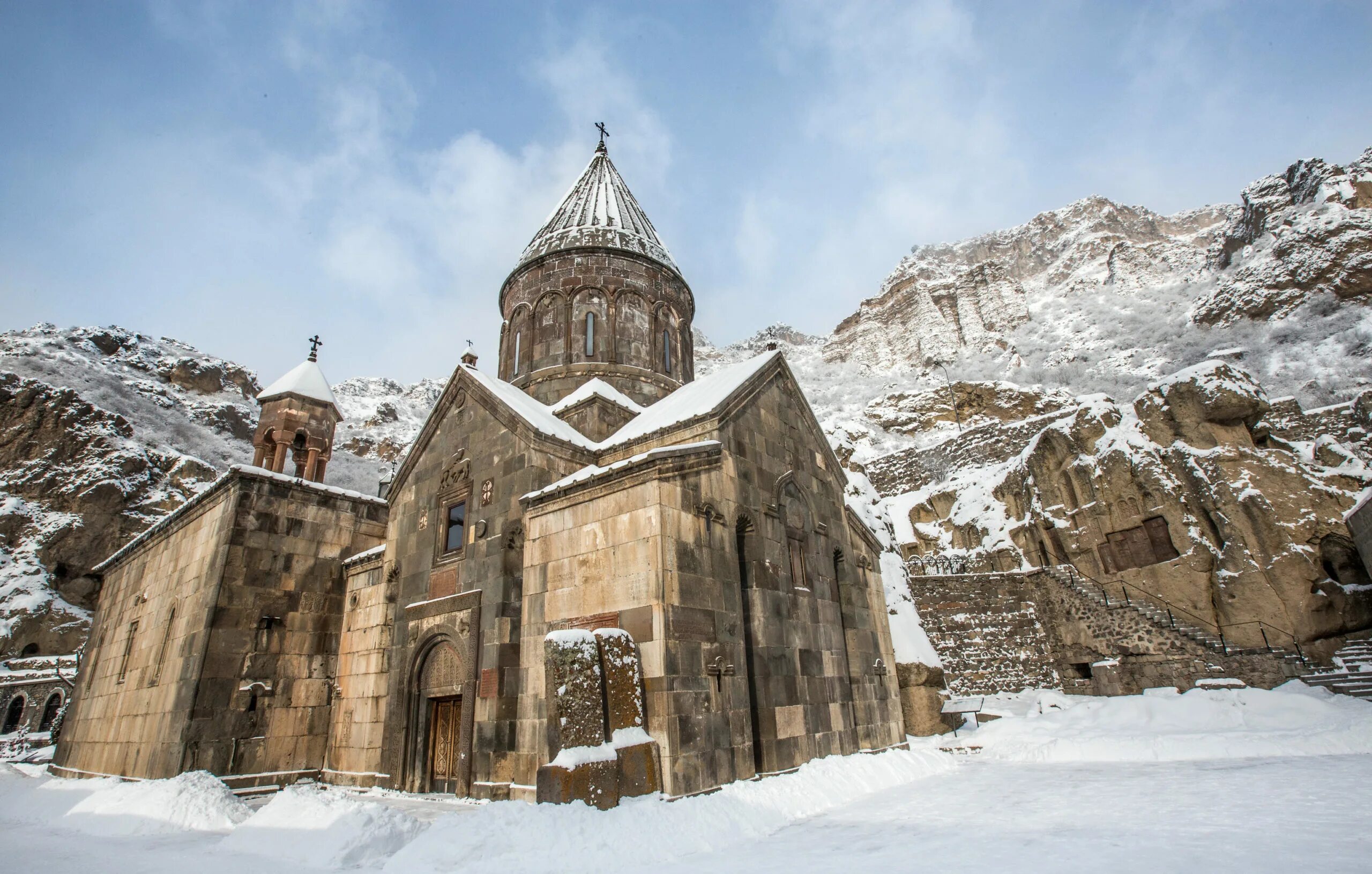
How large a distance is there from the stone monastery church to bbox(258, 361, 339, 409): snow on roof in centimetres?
7

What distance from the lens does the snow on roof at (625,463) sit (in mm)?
7020

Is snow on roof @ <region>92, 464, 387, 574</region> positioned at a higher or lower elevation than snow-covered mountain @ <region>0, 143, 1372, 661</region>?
lower

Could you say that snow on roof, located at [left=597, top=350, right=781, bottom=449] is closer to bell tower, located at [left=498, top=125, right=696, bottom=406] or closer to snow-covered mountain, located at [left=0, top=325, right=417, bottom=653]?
bell tower, located at [left=498, top=125, right=696, bottom=406]

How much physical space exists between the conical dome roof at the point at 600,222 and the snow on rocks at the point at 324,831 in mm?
10773

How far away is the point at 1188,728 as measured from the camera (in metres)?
10.9

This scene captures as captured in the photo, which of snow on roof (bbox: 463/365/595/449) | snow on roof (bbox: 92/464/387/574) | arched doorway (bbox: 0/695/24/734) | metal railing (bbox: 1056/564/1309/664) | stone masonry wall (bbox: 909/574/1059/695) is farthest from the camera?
arched doorway (bbox: 0/695/24/734)

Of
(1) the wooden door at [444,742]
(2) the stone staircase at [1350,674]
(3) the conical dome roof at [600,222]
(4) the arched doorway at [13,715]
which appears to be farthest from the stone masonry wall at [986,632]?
(4) the arched doorway at [13,715]

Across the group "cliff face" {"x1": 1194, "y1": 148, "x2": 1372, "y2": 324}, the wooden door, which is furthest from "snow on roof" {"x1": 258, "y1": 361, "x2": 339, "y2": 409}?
"cliff face" {"x1": 1194, "y1": 148, "x2": 1372, "y2": 324}

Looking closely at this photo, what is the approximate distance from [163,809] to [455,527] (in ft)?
14.3

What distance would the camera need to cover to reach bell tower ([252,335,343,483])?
12.3 m

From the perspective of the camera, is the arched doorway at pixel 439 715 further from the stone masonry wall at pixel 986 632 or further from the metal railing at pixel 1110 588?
the metal railing at pixel 1110 588

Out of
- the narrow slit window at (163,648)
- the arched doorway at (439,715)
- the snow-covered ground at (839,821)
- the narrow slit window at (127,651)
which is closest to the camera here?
the snow-covered ground at (839,821)

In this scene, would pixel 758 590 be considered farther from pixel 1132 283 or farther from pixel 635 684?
pixel 1132 283

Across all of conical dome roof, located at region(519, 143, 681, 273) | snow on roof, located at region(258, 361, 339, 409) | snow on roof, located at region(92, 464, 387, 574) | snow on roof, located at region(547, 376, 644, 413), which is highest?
conical dome roof, located at region(519, 143, 681, 273)
